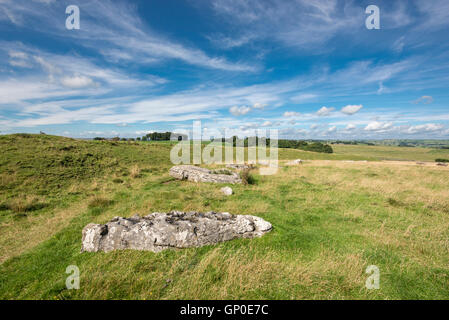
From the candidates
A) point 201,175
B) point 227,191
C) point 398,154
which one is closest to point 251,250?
point 227,191

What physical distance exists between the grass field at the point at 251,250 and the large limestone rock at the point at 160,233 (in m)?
0.34

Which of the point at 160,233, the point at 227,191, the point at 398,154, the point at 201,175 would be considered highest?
the point at 398,154

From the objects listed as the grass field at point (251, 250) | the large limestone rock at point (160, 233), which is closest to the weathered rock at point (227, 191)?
the grass field at point (251, 250)

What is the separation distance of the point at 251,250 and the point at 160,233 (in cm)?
368

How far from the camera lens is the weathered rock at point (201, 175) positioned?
19047 mm

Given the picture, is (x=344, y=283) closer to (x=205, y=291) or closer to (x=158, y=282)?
(x=205, y=291)

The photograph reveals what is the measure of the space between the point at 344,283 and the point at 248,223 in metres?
3.95

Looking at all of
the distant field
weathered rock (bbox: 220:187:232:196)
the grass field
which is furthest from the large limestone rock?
the distant field

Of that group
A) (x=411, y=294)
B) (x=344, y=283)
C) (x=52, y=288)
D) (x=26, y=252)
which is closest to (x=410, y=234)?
(x=411, y=294)

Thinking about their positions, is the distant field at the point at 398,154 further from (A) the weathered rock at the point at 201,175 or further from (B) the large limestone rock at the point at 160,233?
(B) the large limestone rock at the point at 160,233

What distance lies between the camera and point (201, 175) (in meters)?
19.6

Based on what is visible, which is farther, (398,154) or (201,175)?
(398,154)

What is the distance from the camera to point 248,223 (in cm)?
815

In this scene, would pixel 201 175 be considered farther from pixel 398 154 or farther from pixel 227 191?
pixel 398 154
